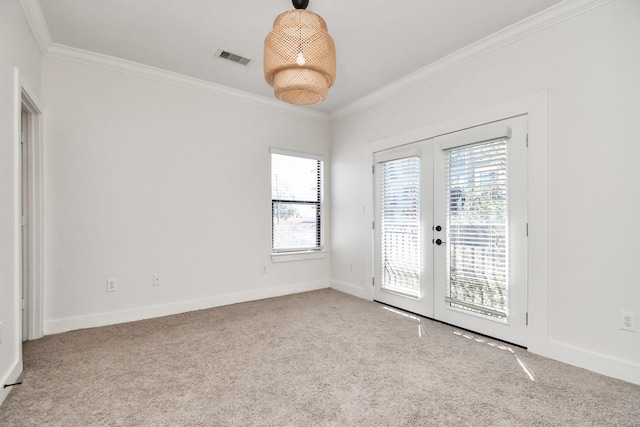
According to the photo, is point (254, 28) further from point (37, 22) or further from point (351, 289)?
point (351, 289)

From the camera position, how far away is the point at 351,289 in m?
4.55

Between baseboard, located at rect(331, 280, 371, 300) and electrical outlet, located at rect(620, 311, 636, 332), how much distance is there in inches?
99.7

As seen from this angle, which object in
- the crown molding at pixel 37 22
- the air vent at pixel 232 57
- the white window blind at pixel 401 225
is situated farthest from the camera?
the white window blind at pixel 401 225

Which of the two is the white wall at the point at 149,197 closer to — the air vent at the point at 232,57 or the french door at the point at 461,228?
the air vent at the point at 232,57

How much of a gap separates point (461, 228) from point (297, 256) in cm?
236

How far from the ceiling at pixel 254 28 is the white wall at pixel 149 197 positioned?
447 millimetres

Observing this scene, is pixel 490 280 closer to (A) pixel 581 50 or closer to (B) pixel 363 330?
(B) pixel 363 330

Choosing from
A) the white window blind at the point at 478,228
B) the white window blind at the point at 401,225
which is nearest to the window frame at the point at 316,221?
the white window blind at the point at 401,225

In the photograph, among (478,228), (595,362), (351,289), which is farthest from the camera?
(351,289)

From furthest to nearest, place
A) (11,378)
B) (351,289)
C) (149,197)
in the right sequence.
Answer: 1. (351,289)
2. (149,197)
3. (11,378)

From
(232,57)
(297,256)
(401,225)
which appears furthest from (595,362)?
(232,57)

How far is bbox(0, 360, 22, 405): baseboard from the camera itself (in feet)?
6.19

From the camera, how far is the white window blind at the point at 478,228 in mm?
2824

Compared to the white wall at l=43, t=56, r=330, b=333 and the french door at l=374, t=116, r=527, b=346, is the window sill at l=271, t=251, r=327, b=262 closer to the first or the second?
the white wall at l=43, t=56, r=330, b=333
